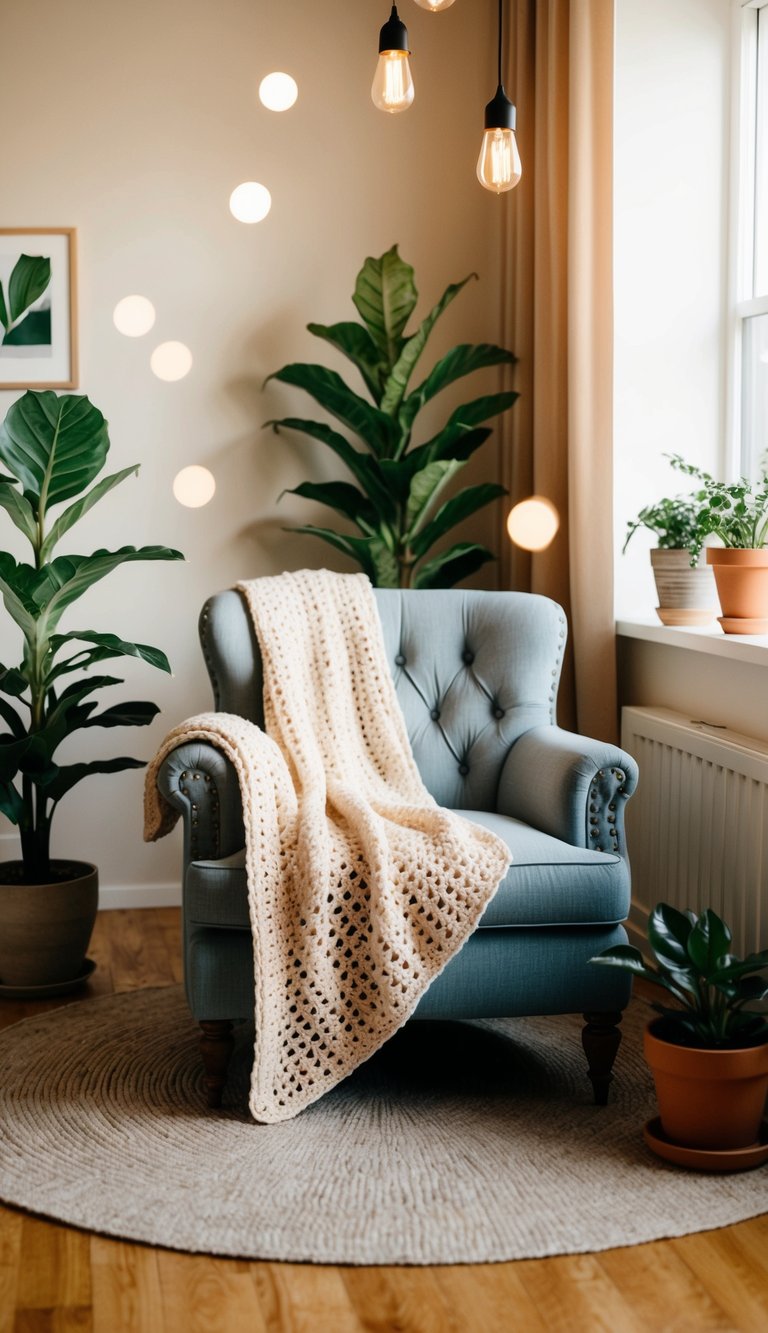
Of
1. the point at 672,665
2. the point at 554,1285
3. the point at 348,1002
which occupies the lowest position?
the point at 554,1285

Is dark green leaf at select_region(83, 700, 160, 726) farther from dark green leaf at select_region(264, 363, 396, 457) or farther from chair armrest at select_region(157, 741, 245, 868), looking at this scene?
dark green leaf at select_region(264, 363, 396, 457)

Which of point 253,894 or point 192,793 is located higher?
point 192,793

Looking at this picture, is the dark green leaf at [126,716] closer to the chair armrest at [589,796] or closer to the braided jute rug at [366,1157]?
the braided jute rug at [366,1157]

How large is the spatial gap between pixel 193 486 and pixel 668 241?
1.36 meters

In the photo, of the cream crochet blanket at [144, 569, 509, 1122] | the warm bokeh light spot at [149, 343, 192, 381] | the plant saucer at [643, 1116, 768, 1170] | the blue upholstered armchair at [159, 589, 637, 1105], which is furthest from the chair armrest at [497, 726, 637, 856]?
the warm bokeh light spot at [149, 343, 192, 381]

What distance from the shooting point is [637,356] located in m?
3.12

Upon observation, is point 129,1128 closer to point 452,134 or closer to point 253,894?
point 253,894

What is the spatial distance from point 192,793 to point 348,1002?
0.44 meters

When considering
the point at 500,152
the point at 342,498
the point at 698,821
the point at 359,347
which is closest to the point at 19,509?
the point at 342,498

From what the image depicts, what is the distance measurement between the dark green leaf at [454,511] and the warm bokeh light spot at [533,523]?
9 cm

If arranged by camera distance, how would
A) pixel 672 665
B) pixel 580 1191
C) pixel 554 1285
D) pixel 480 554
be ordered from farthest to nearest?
pixel 480 554 < pixel 672 665 < pixel 580 1191 < pixel 554 1285

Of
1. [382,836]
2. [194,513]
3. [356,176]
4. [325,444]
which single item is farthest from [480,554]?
[382,836]

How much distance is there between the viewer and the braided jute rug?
5.97ft

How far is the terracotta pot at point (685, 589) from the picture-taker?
9.50 ft
